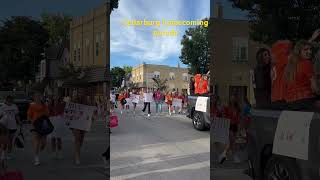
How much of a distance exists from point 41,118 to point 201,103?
1.52m

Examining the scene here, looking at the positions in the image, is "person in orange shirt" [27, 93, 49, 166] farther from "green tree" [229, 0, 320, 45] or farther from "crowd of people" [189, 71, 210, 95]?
"green tree" [229, 0, 320, 45]

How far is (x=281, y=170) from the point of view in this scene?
3156mm

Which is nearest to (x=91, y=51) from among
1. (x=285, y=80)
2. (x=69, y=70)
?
(x=69, y=70)

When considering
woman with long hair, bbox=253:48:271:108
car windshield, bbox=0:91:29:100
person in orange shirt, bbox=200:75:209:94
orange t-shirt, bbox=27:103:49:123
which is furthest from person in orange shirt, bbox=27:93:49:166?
woman with long hair, bbox=253:48:271:108

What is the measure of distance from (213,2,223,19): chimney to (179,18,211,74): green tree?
127mm

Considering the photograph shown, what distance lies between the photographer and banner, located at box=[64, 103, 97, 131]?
12.9 feet

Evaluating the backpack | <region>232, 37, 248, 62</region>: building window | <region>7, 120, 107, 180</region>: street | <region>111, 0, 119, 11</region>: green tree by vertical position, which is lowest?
<region>7, 120, 107, 180</region>: street

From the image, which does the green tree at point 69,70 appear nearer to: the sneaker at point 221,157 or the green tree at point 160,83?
the green tree at point 160,83

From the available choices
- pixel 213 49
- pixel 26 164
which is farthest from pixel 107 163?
pixel 213 49

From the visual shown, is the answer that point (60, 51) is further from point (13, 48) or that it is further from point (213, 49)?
point (213, 49)

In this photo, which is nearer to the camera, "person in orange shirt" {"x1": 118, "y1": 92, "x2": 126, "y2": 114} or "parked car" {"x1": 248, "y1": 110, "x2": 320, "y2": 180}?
"parked car" {"x1": 248, "y1": 110, "x2": 320, "y2": 180}

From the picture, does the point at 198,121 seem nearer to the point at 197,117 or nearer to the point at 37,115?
the point at 197,117

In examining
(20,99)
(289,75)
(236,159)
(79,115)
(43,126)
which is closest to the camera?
(289,75)

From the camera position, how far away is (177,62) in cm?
364
